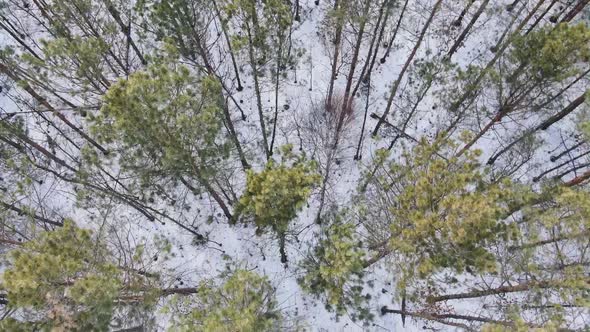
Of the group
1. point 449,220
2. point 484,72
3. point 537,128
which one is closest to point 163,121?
point 449,220

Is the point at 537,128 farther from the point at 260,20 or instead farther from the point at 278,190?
the point at 278,190

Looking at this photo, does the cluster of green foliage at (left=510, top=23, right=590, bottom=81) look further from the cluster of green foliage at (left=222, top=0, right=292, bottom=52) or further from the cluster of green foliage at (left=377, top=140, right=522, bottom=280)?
the cluster of green foliage at (left=222, top=0, right=292, bottom=52)

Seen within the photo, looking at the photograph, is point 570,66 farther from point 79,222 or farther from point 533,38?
point 79,222

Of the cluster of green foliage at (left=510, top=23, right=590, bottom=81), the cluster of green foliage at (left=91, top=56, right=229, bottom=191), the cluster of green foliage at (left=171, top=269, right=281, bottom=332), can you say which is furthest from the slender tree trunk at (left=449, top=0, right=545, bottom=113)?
the cluster of green foliage at (left=171, top=269, right=281, bottom=332)

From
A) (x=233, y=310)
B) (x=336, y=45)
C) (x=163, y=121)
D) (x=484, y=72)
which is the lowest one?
(x=233, y=310)

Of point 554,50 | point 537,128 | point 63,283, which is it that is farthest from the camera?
point 537,128

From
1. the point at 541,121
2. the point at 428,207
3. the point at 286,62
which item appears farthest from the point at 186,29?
the point at 541,121
